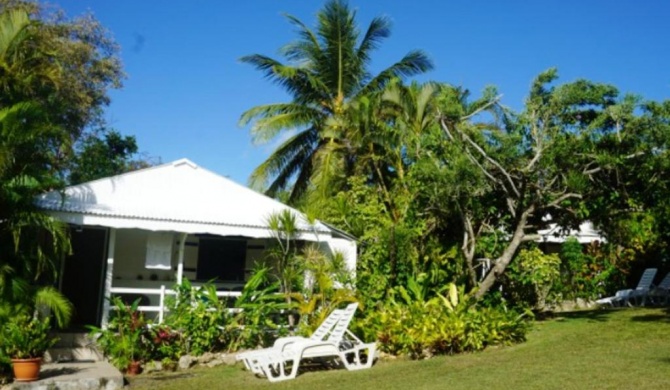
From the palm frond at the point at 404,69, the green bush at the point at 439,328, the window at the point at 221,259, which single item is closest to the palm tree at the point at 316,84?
the palm frond at the point at 404,69

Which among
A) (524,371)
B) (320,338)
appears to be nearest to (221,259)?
(320,338)

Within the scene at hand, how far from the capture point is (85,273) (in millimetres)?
16125

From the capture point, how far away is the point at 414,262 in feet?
53.3

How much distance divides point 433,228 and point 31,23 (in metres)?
10.2

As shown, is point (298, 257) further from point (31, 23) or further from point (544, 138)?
point (31, 23)

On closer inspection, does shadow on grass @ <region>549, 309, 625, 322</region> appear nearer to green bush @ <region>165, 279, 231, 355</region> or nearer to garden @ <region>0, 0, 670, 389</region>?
garden @ <region>0, 0, 670, 389</region>

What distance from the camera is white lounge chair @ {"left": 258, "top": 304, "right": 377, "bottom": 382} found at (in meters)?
11.7

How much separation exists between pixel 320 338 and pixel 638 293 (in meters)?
12.2

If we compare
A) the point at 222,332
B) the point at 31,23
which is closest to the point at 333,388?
the point at 222,332

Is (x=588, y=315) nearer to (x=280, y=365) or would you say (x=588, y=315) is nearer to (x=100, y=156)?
(x=280, y=365)

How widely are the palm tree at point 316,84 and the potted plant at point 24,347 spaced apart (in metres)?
13.4

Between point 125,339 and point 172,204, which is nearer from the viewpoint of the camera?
point 125,339

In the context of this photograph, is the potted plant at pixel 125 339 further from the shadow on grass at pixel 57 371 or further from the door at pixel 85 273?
the door at pixel 85 273

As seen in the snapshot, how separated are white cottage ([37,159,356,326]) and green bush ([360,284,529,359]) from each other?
9.89 feet
